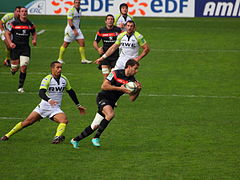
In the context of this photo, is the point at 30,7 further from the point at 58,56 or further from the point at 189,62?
the point at 189,62

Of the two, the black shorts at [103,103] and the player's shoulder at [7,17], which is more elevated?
the black shorts at [103,103]

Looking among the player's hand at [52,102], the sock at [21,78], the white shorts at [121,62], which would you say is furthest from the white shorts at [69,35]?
the player's hand at [52,102]

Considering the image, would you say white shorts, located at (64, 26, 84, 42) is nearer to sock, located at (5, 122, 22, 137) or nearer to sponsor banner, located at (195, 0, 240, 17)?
sock, located at (5, 122, 22, 137)

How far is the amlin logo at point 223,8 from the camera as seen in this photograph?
36562 millimetres

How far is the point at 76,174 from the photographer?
11281 mm

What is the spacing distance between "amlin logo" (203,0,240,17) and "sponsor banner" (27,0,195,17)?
1.00 m

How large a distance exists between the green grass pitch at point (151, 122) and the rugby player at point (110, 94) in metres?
0.41

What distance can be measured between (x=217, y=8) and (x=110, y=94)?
25472 mm

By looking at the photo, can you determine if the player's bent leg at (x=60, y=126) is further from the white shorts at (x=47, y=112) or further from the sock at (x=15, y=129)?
the sock at (x=15, y=129)

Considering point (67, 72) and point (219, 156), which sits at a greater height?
point (219, 156)

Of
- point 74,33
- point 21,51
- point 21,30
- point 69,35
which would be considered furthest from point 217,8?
point 21,51

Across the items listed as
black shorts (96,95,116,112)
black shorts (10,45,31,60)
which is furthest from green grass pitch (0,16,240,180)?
black shorts (10,45,31,60)

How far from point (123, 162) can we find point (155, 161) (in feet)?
2.08

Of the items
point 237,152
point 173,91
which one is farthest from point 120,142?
→ point 173,91
